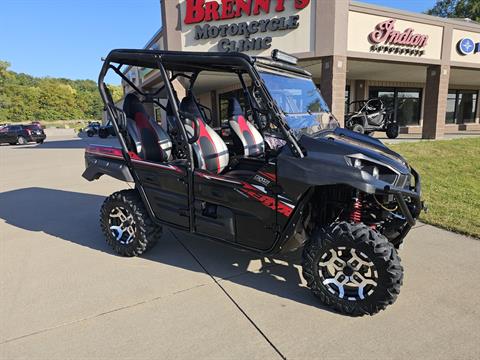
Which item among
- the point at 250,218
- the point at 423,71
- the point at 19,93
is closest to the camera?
the point at 250,218

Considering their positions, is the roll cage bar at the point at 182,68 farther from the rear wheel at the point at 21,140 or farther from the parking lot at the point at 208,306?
the rear wheel at the point at 21,140

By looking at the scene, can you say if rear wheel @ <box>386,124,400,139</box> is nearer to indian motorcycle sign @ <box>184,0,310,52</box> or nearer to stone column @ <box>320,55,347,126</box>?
stone column @ <box>320,55,347,126</box>

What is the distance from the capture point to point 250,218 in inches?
108

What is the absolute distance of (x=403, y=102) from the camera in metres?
19.4

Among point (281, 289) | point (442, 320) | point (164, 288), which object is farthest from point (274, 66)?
point (442, 320)

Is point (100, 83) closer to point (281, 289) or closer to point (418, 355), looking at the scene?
point (281, 289)

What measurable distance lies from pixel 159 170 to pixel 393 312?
2.39 meters

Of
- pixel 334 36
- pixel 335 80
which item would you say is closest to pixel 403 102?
pixel 335 80

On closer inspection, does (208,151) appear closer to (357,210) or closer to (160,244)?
(160,244)

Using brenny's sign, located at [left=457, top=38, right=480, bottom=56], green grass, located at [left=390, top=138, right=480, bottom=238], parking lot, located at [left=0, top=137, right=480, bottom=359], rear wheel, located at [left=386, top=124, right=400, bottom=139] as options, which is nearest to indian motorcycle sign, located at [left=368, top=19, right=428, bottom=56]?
brenny's sign, located at [left=457, top=38, right=480, bottom=56]

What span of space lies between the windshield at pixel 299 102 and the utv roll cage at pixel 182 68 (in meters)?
0.12

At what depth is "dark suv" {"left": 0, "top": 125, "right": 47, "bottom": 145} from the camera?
23938mm

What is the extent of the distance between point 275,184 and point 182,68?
194 cm

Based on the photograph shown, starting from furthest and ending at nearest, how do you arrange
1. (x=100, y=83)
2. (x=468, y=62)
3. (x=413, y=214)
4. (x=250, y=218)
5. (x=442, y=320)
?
(x=468, y=62), (x=100, y=83), (x=250, y=218), (x=413, y=214), (x=442, y=320)
